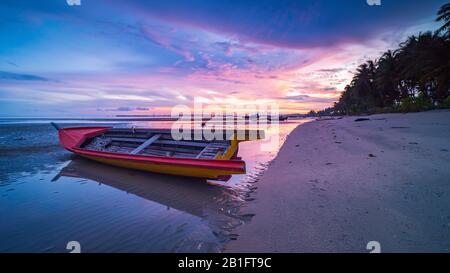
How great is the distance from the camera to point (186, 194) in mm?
5324

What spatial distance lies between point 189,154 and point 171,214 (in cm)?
363

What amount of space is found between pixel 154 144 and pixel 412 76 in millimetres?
39889

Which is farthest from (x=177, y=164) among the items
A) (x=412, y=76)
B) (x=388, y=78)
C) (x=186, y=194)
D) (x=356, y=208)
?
(x=388, y=78)

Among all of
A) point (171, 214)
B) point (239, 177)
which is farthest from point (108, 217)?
point (239, 177)

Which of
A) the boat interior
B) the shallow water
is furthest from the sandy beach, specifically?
the boat interior

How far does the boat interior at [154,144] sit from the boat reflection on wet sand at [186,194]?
1.05 metres

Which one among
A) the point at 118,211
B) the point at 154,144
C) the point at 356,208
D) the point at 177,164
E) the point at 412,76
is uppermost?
the point at 412,76

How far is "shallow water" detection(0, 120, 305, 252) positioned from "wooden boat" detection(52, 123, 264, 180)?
20.2 inches

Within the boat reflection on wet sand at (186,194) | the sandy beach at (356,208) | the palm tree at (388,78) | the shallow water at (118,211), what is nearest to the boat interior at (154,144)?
the boat reflection on wet sand at (186,194)

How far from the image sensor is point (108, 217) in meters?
4.12

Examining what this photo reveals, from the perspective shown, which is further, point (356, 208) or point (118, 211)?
point (118, 211)

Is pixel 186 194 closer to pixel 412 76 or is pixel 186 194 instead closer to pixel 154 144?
pixel 154 144
